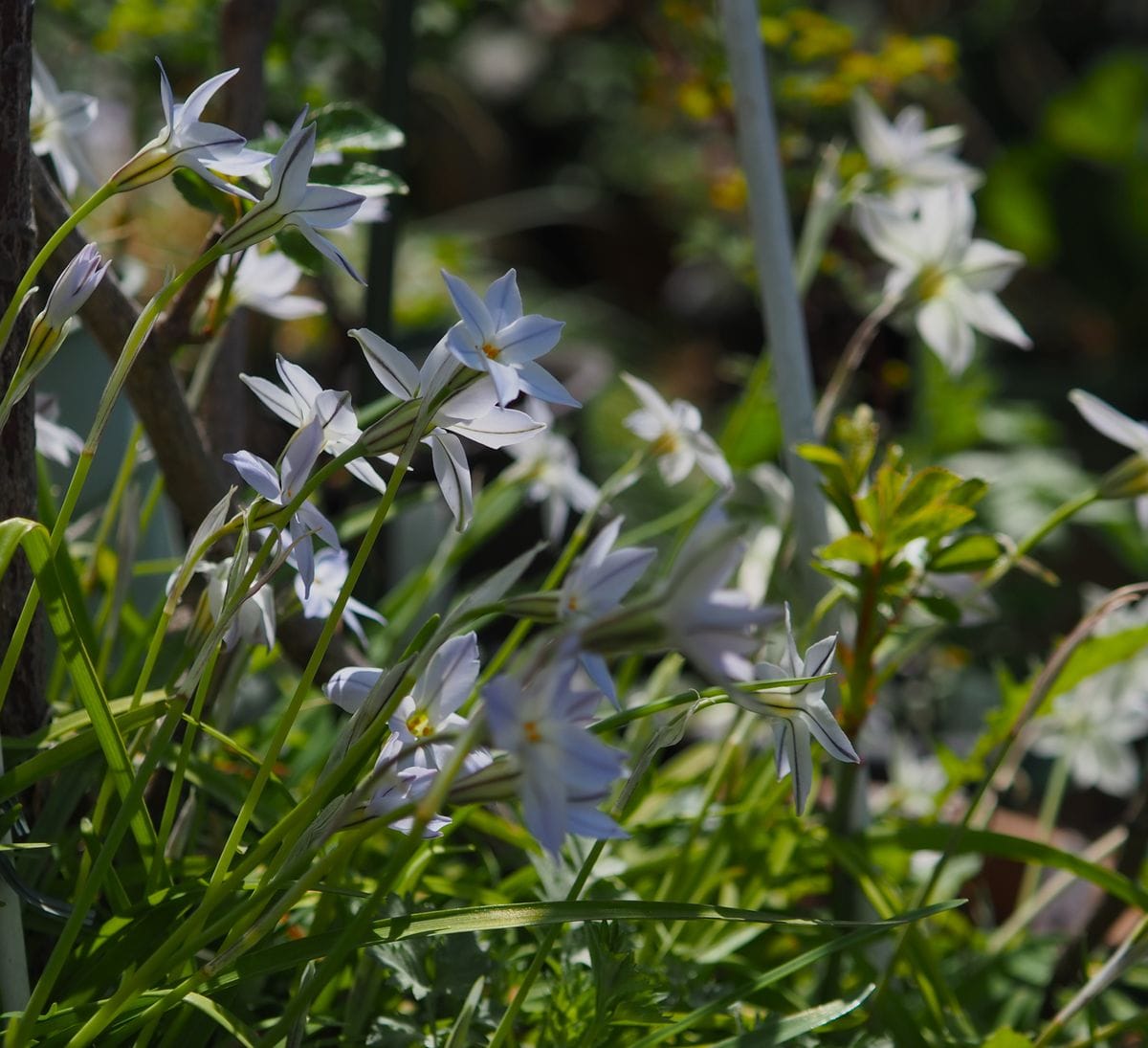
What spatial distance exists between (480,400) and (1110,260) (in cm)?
240

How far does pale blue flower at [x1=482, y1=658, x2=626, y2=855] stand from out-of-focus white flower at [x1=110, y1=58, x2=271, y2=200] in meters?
0.21

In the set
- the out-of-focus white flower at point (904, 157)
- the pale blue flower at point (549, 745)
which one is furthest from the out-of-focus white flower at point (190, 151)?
the out-of-focus white flower at point (904, 157)

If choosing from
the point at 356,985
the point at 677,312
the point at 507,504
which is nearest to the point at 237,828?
the point at 356,985

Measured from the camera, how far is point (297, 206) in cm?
40

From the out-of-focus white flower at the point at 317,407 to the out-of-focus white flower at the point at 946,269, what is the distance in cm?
37

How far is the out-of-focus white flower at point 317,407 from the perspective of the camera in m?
0.40

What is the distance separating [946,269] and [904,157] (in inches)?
5.5

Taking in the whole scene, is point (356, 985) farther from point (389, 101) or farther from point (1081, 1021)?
point (389, 101)

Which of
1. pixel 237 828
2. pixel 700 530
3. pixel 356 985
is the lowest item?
pixel 356 985

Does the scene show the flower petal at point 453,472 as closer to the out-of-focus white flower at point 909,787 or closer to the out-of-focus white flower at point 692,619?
the out-of-focus white flower at point 692,619

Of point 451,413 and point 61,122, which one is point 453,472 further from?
point 61,122

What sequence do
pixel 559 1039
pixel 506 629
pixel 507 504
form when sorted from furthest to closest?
pixel 506 629
pixel 507 504
pixel 559 1039

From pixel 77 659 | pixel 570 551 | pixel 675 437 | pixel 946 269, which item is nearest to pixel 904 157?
pixel 946 269

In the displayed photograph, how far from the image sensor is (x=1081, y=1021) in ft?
2.25
